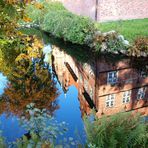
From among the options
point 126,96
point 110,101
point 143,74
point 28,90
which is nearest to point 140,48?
point 143,74

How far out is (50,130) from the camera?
22.7 feet

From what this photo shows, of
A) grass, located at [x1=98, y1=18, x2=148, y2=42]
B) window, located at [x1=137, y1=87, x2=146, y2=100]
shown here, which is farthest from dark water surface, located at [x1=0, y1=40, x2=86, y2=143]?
grass, located at [x1=98, y1=18, x2=148, y2=42]

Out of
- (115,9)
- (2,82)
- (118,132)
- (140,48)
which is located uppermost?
(115,9)

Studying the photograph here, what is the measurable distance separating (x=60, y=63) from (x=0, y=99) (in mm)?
5601

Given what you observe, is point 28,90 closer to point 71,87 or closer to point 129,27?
point 71,87

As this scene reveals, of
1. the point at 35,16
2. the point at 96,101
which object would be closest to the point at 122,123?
the point at 96,101

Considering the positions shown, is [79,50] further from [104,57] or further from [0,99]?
[0,99]

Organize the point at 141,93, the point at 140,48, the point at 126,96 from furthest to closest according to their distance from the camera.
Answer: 1. the point at 140,48
2. the point at 141,93
3. the point at 126,96

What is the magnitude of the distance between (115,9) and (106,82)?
1077cm

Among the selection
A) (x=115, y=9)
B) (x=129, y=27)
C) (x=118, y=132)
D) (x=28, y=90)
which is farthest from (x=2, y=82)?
(x=115, y=9)

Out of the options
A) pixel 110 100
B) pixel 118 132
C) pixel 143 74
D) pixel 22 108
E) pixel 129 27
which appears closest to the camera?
pixel 118 132

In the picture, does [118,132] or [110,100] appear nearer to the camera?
[118,132]

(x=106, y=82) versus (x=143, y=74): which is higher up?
(x=143, y=74)

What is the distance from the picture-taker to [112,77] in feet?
47.1
